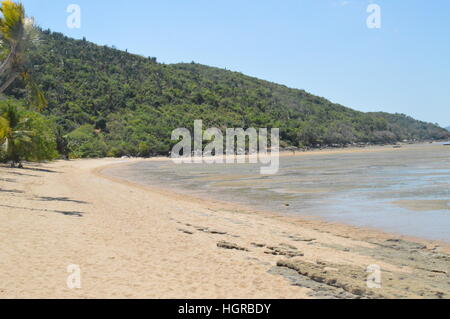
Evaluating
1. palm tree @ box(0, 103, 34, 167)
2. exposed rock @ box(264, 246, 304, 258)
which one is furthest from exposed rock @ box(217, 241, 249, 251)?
palm tree @ box(0, 103, 34, 167)

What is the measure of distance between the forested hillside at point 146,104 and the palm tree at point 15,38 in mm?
53969

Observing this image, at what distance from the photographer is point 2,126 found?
17062mm

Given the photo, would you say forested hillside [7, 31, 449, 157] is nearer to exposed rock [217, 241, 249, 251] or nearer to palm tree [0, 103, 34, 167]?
palm tree [0, 103, 34, 167]

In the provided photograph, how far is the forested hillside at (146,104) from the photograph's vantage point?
93.4 meters

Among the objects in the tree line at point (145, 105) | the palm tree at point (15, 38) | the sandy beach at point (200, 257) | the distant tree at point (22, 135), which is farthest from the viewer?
the tree line at point (145, 105)

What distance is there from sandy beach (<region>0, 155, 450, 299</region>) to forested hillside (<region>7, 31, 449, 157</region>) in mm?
60183

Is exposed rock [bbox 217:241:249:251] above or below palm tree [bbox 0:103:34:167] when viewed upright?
below

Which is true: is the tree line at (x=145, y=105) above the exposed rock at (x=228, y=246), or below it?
above

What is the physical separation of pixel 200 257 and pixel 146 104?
11099 centimetres

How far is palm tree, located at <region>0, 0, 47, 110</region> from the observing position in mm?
15650

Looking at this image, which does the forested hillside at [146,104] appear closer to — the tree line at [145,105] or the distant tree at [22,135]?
the tree line at [145,105]

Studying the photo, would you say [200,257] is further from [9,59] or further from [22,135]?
[22,135]

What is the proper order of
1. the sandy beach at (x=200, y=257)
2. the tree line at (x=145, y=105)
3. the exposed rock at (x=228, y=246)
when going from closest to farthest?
the sandy beach at (x=200, y=257)
the exposed rock at (x=228, y=246)
the tree line at (x=145, y=105)

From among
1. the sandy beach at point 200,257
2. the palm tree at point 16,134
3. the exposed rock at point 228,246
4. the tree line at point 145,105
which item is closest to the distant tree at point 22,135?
the palm tree at point 16,134
